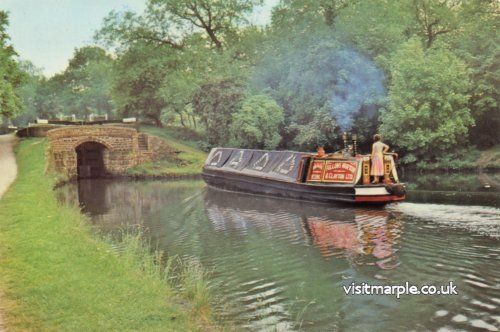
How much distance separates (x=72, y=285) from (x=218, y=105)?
26434 millimetres

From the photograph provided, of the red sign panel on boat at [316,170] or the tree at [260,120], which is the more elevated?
the tree at [260,120]

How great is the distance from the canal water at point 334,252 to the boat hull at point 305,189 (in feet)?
1.10

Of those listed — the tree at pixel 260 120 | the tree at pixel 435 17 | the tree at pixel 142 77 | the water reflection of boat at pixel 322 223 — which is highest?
the tree at pixel 435 17

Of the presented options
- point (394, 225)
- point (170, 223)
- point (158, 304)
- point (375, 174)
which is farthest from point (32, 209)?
point (375, 174)

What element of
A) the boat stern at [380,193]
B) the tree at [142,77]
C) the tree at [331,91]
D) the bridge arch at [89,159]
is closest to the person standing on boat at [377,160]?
the boat stern at [380,193]

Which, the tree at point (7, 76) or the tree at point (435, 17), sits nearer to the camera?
the tree at point (7, 76)

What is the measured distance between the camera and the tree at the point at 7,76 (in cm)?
2353

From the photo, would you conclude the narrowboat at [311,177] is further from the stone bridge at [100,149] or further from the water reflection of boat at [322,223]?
the stone bridge at [100,149]

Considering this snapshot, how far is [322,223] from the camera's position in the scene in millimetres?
13547

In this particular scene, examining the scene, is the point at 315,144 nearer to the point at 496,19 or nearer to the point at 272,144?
the point at 272,144

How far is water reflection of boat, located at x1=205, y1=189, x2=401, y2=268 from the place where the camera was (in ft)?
34.0

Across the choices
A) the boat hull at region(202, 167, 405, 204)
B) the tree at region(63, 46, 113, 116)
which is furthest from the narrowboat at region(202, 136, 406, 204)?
the tree at region(63, 46, 113, 116)

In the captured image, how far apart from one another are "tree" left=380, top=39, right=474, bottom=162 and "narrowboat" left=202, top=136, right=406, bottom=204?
337 inches

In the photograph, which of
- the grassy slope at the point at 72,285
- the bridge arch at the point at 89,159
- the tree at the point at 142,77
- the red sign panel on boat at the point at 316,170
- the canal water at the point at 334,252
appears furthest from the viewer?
the tree at the point at 142,77
